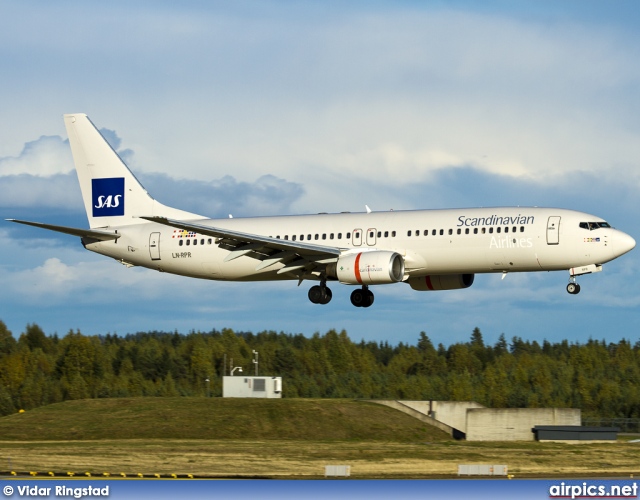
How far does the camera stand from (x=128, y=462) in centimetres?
5356

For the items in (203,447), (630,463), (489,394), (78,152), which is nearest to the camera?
(630,463)

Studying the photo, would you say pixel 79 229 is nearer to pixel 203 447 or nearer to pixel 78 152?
pixel 78 152

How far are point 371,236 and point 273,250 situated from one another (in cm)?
545

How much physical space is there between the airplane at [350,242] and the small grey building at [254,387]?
25.0 m

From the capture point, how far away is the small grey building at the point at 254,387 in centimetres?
9188

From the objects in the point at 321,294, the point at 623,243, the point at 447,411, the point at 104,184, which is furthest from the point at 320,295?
the point at 447,411

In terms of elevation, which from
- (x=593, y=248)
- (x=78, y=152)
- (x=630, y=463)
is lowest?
(x=630, y=463)

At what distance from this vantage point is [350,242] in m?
60.7

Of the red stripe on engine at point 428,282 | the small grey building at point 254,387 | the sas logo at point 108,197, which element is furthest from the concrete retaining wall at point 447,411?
the sas logo at point 108,197

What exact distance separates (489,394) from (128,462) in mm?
100857

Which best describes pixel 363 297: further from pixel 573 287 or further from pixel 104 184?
pixel 104 184

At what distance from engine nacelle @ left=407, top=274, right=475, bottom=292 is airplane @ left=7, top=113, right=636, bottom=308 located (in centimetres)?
6

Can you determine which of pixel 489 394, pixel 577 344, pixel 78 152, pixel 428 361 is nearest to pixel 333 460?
pixel 78 152

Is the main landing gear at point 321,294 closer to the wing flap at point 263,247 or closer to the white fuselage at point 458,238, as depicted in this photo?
the white fuselage at point 458,238
